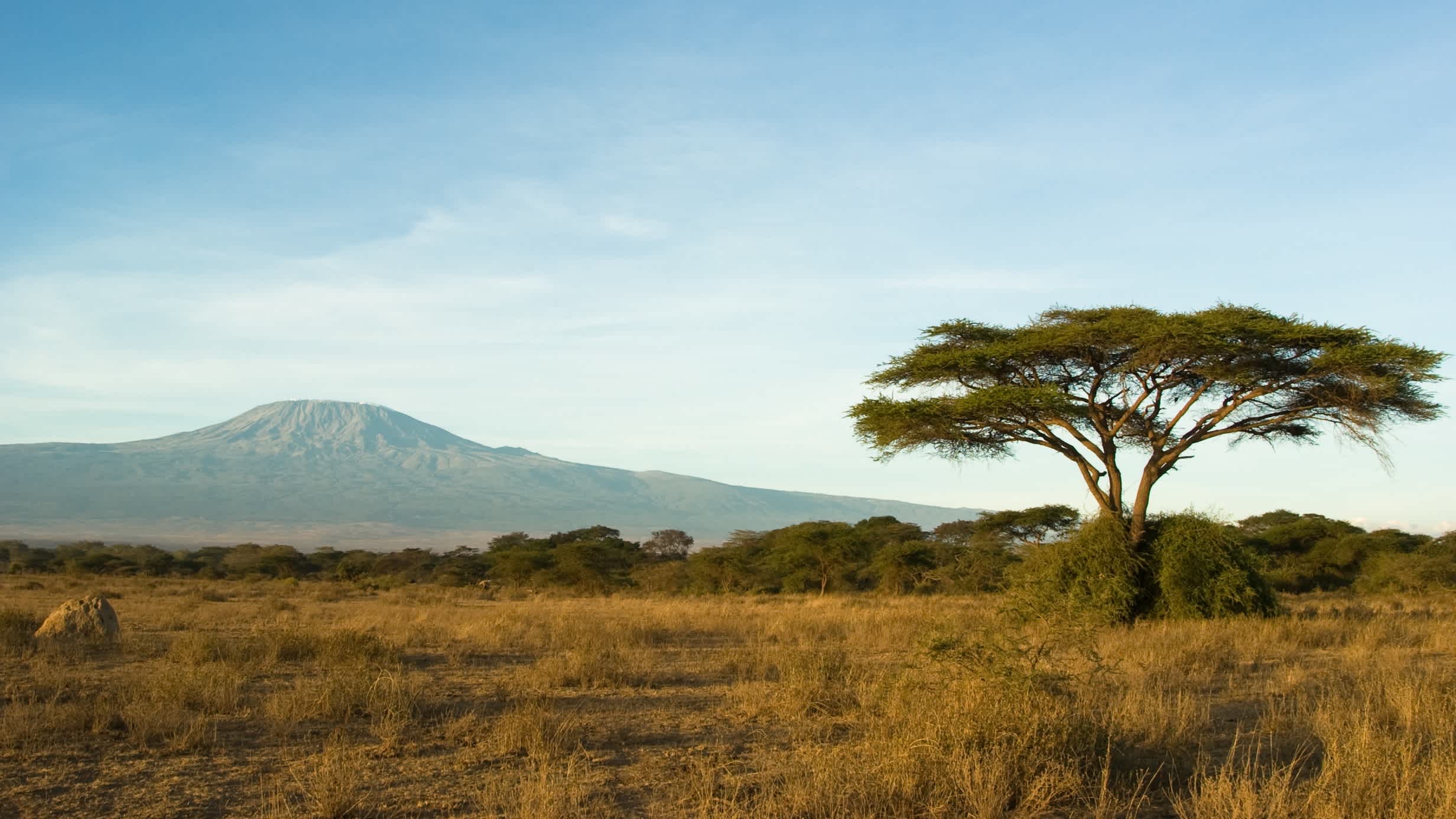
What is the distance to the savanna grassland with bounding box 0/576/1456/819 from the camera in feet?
16.7

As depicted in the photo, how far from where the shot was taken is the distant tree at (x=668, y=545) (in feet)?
173

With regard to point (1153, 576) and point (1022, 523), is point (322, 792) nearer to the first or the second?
point (1153, 576)

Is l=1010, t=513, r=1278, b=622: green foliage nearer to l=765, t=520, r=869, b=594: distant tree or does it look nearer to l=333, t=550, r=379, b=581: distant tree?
l=765, t=520, r=869, b=594: distant tree

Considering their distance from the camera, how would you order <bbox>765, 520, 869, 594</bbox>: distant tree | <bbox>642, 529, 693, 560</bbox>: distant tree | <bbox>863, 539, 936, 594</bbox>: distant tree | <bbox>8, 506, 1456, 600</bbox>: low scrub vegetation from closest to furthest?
<bbox>8, 506, 1456, 600</bbox>: low scrub vegetation → <bbox>863, 539, 936, 594</bbox>: distant tree → <bbox>765, 520, 869, 594</bbox>: distant tree → <bbox>642, 529, 693, 560</bbox>: distant tree

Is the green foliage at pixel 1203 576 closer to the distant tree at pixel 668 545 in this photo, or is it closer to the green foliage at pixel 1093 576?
the green foliage at pixel 1093 576

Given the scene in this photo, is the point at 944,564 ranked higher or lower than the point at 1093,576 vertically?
lower

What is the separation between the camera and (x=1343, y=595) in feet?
90.0

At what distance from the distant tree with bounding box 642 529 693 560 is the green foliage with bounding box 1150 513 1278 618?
3672 cm

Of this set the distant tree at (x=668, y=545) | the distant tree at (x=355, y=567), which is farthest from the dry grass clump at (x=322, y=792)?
the distant tree at (x=668, y=545)

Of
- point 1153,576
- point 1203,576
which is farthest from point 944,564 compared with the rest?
point 1203,576

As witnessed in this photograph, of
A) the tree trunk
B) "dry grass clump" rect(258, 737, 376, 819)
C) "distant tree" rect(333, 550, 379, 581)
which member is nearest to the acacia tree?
the tree trunk

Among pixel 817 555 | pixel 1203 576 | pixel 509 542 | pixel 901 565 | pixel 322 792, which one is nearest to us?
pixel 322 792

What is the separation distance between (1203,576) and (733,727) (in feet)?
34.1

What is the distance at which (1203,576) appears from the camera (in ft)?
48.9
